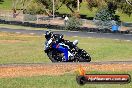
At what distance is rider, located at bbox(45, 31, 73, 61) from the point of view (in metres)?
19.0

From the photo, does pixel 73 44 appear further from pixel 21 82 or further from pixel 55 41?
pixel 21 82

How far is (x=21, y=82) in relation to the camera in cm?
1209

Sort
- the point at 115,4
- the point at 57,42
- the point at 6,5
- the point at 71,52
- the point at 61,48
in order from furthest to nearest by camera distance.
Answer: the point at 6,5 → the point at 115,4 → the point at 71,52 → the point at 61,48 → the point at 57,42

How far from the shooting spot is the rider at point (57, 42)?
18953mm

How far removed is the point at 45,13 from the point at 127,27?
86.4ft

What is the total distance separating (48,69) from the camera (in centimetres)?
1591

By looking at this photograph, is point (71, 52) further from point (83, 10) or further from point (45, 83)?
point (83, 10)

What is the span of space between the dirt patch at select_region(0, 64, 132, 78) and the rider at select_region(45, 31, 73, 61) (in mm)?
2340

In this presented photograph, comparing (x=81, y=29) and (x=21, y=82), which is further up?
(x=21, y=82)

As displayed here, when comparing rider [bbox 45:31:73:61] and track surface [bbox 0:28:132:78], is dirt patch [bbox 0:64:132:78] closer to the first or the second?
track surface [bbox 0:28:132:78]

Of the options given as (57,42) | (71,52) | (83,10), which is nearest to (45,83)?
(57,42)

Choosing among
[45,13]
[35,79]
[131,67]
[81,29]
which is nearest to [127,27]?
[81,29]

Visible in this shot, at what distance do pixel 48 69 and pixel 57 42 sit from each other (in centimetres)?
347

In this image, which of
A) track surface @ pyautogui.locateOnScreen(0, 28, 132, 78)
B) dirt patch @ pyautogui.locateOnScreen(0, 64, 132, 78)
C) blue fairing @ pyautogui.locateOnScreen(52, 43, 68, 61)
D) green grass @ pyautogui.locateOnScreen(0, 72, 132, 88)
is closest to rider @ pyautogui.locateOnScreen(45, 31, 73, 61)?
blue fairing @ pyautogui.locateOnScreen(52, 43, 68, 61)
